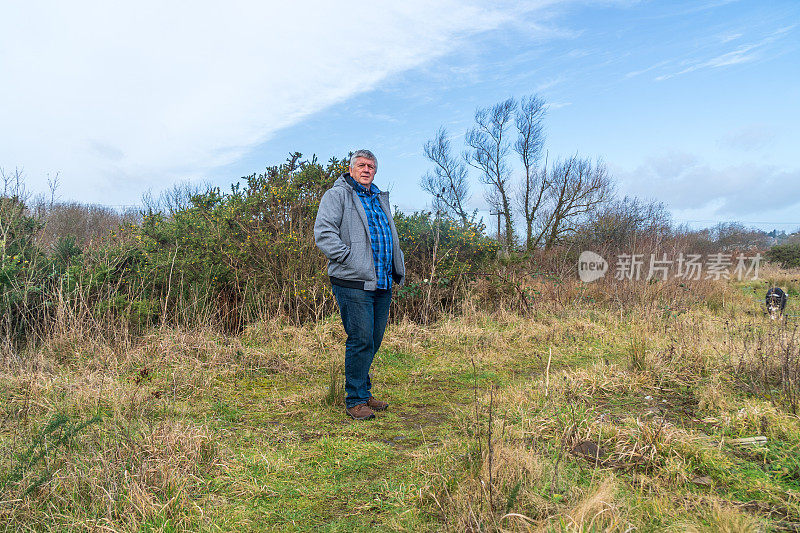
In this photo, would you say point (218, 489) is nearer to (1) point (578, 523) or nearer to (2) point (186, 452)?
(2) point (186, 452)

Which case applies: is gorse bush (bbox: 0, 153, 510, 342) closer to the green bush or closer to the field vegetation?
the field vegetation

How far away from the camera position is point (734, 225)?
112ft

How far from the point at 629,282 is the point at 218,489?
9037 mm

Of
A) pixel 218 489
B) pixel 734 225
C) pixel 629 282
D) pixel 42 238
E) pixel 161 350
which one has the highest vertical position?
pixel 734 225

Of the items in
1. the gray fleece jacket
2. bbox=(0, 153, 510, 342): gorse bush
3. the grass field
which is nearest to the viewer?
the grass field

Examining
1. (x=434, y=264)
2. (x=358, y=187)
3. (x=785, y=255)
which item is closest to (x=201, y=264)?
(x=434, y=264)

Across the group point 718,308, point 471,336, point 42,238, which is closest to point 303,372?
point 471,336

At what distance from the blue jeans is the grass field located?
0.29 metres

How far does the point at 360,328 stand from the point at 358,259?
522 millimetres

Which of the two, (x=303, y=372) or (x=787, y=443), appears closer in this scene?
(x=787, y=443)

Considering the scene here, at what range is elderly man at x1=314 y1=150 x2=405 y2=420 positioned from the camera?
3.73 metres

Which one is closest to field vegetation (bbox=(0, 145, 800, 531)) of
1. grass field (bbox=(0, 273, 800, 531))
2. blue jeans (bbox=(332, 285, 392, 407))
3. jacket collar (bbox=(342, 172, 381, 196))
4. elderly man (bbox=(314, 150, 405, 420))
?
grass field (bbox=(0, 273, 800, 531))

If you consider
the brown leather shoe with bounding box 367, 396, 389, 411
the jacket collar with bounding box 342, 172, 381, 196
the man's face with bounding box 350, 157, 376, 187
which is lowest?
the brown leather shoe with bounding box 367, 396, 389, 411

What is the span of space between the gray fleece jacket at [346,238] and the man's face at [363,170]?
0.10 metres
